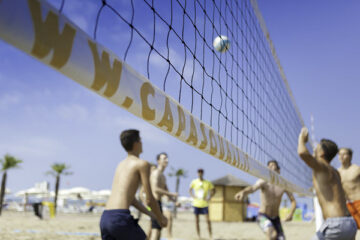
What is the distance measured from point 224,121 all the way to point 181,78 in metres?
1.15

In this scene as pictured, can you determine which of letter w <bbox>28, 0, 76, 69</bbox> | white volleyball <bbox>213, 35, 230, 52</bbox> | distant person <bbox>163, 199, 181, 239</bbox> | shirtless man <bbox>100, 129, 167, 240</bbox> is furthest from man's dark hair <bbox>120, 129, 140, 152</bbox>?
distant person <bbox>163, 199, 181, 239</bbox>

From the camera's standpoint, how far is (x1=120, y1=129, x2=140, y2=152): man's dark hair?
2.75m

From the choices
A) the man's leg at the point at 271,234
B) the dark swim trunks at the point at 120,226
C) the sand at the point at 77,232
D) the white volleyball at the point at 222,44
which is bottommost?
the sand at the point at 77,232

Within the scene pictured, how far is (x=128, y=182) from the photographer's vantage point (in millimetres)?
2520

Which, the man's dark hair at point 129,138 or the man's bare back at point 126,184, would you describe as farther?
the man's dark hair at point 129,138

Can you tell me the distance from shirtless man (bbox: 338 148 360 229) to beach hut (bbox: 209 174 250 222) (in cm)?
1495

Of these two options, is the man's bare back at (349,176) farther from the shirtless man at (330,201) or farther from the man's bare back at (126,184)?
the man's bare back at (126,184)

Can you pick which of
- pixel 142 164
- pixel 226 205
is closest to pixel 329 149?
pixel 142 164

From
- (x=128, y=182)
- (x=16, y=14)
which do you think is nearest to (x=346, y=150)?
(x=128, y=182)

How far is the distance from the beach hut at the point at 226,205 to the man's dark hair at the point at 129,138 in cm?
1690

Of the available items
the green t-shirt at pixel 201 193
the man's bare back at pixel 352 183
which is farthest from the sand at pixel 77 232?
the green t-shirt at pixel 201 193

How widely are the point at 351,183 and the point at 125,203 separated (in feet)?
9.86

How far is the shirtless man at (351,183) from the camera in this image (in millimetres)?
4242

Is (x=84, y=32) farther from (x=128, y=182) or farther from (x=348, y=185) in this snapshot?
(x=348, y=185)
